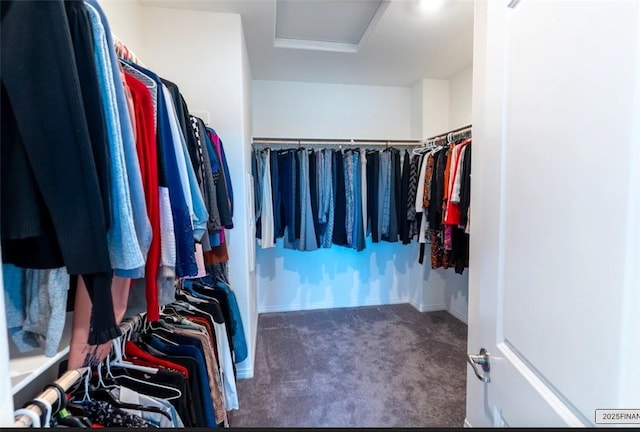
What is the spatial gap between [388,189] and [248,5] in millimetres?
1829

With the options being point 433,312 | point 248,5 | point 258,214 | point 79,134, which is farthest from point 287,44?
point 433,312

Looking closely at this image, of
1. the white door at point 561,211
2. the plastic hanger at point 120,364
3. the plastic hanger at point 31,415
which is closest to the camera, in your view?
the white door at point 561,211

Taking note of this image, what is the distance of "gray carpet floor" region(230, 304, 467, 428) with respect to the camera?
1.65 m

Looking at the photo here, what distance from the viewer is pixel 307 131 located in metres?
3.06

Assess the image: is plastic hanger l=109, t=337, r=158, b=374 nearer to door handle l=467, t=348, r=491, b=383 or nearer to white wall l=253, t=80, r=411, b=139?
door handle l=467, t=348, r=491, b=383

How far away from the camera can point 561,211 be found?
53 cm

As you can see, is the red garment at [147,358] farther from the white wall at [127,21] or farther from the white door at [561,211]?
the white wall at [127,21]

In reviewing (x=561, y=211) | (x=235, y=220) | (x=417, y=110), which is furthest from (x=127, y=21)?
(x=417, y=110)

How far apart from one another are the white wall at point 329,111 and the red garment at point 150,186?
2299mm

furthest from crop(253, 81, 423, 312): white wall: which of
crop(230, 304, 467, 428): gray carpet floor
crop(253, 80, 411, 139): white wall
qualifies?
crop(230, 304, 467, 428): gray carpet floor

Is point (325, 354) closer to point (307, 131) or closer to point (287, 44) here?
point (307, 131)

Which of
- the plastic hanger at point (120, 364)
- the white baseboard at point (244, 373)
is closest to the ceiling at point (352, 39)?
the plastic hanger at point (120, 364)

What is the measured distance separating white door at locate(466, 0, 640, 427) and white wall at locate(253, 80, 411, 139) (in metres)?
2.43

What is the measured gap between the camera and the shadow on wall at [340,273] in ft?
10.1
